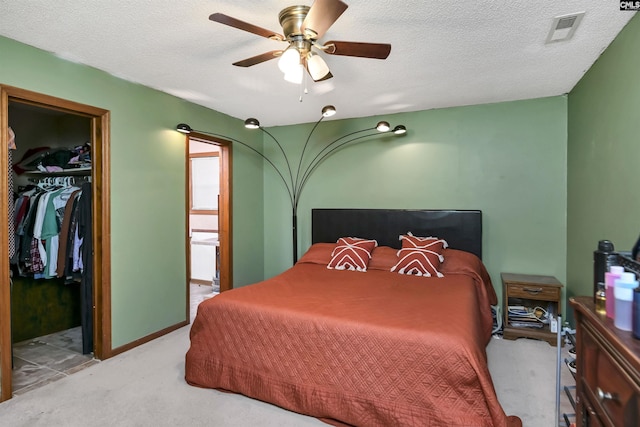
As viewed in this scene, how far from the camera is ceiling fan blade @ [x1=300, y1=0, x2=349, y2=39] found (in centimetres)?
149

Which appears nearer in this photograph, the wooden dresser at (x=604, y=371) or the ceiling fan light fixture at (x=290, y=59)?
the wooden dresser at (x=604, y=371)

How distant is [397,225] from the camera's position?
12.7 feet

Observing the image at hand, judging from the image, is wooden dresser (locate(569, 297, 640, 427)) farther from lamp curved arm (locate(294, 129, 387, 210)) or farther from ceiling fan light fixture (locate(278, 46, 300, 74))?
lamp curved arm (locate(294, 129, 387, 210))

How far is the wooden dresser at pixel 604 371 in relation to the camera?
2.86 ft

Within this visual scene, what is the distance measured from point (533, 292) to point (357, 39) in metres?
2.66

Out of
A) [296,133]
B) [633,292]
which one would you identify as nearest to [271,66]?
[296,133]

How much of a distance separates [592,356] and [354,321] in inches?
43.3

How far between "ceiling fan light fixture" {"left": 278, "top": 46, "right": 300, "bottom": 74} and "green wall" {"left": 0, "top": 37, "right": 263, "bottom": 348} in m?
1.80

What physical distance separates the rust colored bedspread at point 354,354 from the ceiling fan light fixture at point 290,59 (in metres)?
1.44

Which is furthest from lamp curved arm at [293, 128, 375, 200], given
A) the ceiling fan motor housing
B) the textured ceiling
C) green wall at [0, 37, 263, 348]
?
the ceiling fan motor housing


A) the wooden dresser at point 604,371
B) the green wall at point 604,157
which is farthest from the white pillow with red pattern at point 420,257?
the wooden dresser at point 604,371

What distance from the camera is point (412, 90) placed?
10.5 feet

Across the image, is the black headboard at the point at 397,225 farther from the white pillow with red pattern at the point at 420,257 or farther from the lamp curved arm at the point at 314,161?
the lamp curved arm at the point at 314,161

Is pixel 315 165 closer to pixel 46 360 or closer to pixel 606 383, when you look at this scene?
pixel 46 360
